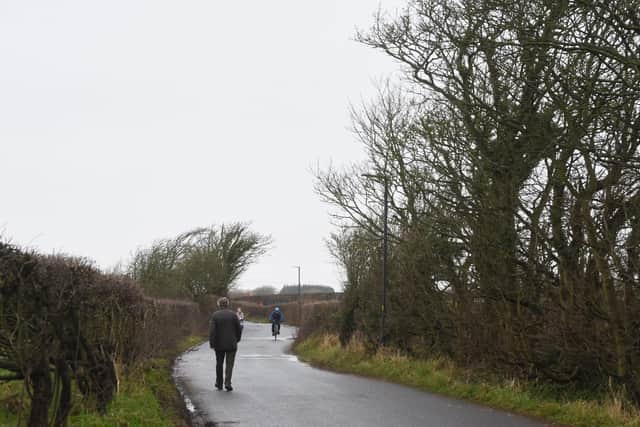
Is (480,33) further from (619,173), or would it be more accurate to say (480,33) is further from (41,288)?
(41,288)

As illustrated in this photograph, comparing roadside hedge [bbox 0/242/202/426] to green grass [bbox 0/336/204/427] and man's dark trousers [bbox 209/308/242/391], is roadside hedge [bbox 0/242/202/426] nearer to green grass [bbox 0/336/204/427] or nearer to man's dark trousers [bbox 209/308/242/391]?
green grass [bbox 0/336/204/427]

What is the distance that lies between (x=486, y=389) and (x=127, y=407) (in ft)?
22.0

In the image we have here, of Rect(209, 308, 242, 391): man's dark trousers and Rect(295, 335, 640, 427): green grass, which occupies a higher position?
Rect(209, 308, 242, 391): man's dark trousers

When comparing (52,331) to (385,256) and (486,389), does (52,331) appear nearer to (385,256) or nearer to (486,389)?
(486,389)

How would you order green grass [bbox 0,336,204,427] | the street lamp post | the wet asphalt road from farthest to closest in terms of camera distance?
the street lamp post
the wet asphalt road
green grass [bbox 0,336,204,427]

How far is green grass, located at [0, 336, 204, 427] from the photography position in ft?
29.5

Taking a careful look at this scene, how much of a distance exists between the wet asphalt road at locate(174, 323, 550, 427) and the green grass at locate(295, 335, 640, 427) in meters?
0.50

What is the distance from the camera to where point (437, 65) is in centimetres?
1761

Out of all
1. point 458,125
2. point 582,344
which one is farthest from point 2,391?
point 458,125

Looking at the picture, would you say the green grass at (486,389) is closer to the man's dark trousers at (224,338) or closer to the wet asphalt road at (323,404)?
the wet asphalt road at (323,404)

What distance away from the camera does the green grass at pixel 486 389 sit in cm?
1104

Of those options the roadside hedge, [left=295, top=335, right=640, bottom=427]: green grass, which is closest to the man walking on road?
[left=295, top=335, right=640, bottom=427]: green grass

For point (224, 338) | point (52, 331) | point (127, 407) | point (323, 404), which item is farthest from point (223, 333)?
point (52, 331)

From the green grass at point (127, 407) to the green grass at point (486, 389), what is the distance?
5137mm
